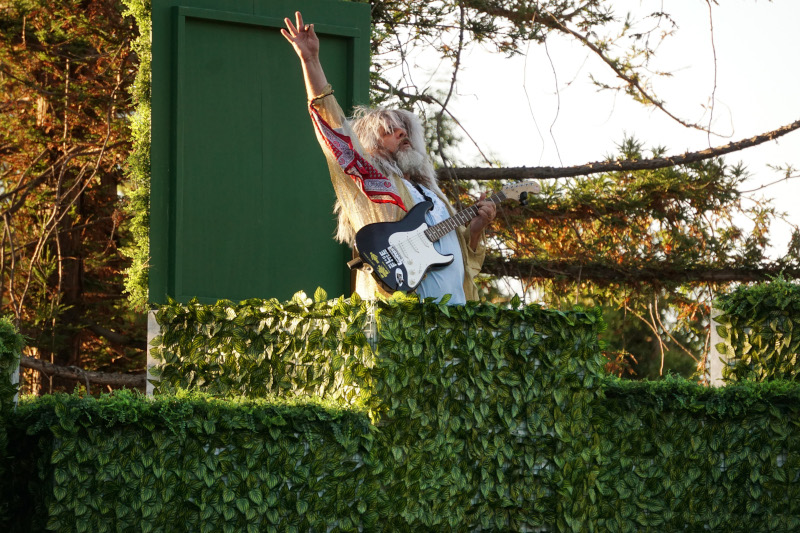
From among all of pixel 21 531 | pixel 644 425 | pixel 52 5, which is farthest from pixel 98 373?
pixel 644 425

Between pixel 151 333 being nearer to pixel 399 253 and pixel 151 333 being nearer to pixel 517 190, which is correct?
pixel 399 253

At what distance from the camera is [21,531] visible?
322 centimetres

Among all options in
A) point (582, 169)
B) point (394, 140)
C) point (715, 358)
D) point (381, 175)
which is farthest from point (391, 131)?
point (582, 169)

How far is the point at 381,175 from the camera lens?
4094 mm

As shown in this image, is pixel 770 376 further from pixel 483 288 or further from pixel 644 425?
pixel 483 288

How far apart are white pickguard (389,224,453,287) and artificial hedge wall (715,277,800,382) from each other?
4.35 ft

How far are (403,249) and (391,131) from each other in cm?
66

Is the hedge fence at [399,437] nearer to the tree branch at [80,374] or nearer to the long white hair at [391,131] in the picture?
the long white hair at [391,131]

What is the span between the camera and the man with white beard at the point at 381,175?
400 centimetres

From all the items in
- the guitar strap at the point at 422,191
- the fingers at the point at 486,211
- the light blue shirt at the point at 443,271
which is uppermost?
the guitar strap at the point at 422,191

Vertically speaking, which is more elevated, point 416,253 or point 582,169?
point 582,169

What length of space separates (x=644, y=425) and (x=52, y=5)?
18.8ft

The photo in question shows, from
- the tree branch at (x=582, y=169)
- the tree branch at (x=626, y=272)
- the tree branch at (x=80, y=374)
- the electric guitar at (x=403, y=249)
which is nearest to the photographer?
the electric guitar at (x=403, y=249)

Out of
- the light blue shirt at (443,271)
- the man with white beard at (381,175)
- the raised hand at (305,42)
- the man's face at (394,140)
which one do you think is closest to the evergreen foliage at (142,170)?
the man with white beard at (381,175)
